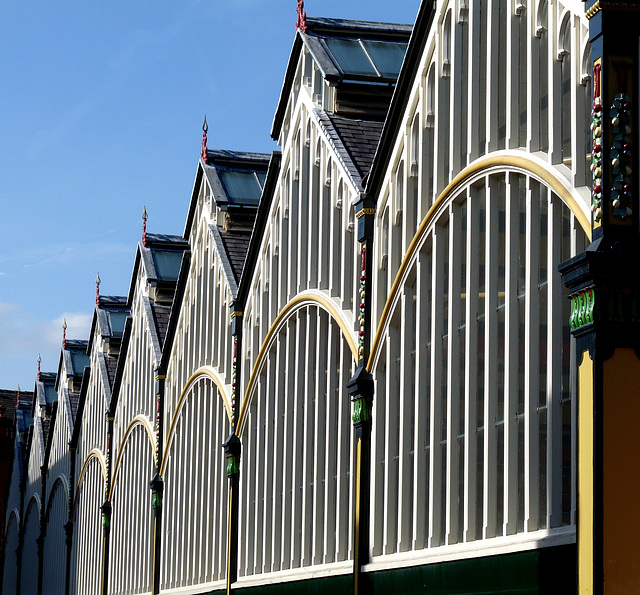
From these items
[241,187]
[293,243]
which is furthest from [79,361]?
[293,243]

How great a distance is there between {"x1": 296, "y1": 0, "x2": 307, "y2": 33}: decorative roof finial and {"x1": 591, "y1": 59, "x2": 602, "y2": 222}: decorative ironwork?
16938 mm

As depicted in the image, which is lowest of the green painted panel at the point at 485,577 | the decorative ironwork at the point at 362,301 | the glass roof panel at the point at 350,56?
the green painted panel at the point at 485,577

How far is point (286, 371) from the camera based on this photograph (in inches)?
1241

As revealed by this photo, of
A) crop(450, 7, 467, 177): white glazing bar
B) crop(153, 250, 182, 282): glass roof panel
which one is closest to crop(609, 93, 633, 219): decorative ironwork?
crop(450, 7, 467, 177): white glazing bar

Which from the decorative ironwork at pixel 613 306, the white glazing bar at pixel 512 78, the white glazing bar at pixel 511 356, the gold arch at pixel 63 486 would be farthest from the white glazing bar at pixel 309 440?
the gold arch at pixel 63 486

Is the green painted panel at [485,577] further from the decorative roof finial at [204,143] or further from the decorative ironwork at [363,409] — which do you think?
the decorative roof finial at [204,143]

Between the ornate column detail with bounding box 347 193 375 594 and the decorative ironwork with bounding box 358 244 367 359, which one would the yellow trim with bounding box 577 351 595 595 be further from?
the decorative ironwork with bounding box 358 244 367 359

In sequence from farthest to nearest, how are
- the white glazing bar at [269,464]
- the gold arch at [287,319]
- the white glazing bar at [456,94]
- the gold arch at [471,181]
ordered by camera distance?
1. the white glazing bar at [269,464]
2. the gold arch at [287,319]
3. the white glazing bar at [456,94]
4. the gold arch at [471,181]

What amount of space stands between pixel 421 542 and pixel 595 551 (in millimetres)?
8537

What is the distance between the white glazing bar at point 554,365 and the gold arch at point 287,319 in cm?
849

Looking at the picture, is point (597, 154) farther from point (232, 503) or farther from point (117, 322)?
point (117, 322)

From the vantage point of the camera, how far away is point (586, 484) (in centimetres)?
1510

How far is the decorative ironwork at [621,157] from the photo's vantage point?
15.9 metres

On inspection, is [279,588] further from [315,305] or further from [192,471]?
[192,471]
